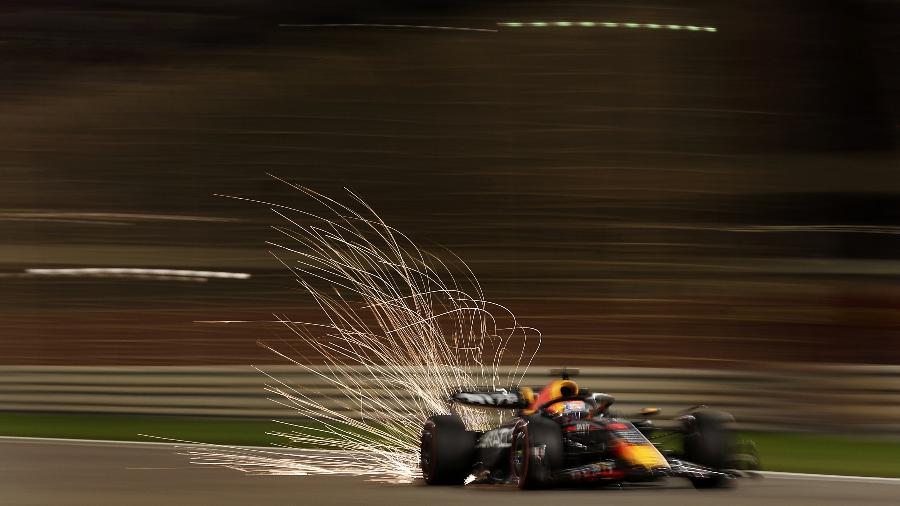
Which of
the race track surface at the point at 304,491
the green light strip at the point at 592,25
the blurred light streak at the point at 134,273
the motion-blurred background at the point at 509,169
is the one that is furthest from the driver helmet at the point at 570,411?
the green light strip at the point at 592,25

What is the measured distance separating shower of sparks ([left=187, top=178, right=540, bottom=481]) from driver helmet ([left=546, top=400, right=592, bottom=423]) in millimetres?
1014

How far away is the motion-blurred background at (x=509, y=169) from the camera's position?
21.6 m

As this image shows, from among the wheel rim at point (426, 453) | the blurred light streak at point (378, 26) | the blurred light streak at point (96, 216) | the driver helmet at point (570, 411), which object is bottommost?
the wheel rim at point (426, 453)

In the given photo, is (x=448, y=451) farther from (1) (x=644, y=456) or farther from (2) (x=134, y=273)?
(2) (x=134, y=273)

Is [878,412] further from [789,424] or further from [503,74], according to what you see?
[503,74]

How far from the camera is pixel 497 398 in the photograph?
12.4 metres

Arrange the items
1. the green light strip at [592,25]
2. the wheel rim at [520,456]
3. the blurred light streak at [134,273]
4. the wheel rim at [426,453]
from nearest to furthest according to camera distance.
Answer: the wheel rim at [520,456] → the wheel rim at [426,453] → the blurred light streak at [134,273] → the green light strip at [592,25]

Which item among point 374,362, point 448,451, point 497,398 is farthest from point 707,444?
point 374,362

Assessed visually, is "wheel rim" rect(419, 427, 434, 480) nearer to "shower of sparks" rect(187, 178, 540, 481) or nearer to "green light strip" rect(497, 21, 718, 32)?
"shower of sparks" rect(187, 178, 540, 481)

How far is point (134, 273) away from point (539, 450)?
1446cm

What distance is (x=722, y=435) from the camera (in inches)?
467

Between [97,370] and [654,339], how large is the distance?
651 centimetres

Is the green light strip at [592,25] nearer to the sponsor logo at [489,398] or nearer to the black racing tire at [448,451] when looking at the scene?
the sponsor logo at [489,398]
